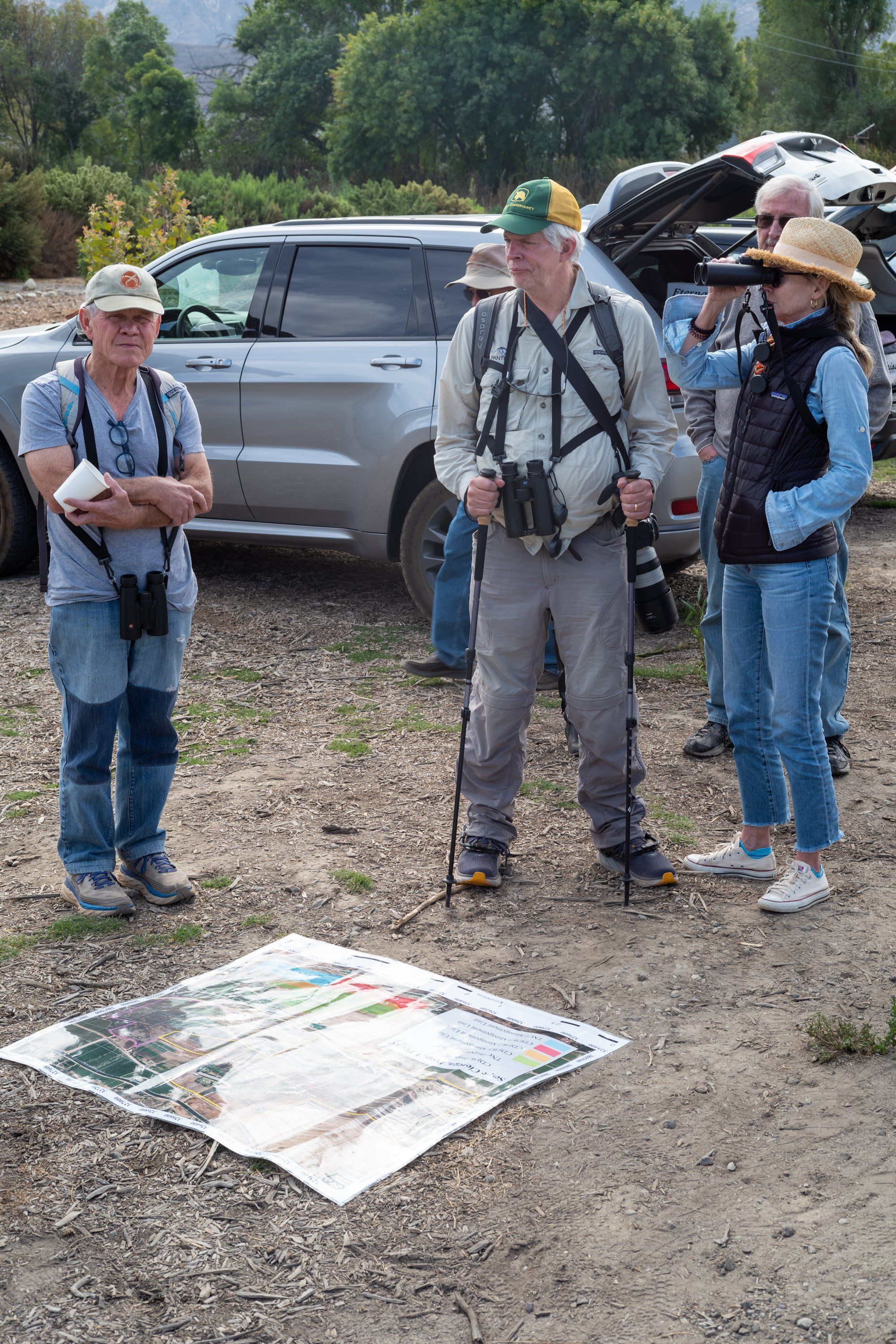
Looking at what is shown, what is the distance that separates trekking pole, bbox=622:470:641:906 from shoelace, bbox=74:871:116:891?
5.21 feet

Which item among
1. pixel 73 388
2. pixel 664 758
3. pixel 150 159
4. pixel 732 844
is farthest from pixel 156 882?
pixel 150 159

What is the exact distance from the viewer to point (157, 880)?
3.97 metres

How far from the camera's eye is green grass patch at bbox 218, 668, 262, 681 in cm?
616

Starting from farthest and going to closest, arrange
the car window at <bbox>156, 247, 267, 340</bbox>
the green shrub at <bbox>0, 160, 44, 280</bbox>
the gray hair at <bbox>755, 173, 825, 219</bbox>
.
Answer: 1. the green shrub at <bbox>0, 160, 44, 280</bbox>
2. the car window at <bbox>156, 247, 267, 340</bbox>
3. the gray hair at <bbox>755, 173, 825, 219</bbox>

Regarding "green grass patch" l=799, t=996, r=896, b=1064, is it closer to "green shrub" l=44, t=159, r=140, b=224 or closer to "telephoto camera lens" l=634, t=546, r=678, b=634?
"telephoto camera lens" l=634, t=546, r=678, b=634

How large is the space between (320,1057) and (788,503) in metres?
1.95

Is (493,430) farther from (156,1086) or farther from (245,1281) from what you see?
(245,1281)

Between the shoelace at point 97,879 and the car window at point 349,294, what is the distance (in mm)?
3614

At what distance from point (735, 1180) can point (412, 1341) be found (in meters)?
0.77

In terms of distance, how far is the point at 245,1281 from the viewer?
237 cm

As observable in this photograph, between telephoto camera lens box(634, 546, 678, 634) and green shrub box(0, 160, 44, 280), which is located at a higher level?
green shrub box(0, 160, 44, 280)

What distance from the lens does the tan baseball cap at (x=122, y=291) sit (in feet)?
11.5

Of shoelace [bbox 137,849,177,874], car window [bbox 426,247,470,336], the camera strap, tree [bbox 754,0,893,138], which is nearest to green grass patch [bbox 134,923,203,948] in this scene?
shoelace [bbox 137,849,177,874]

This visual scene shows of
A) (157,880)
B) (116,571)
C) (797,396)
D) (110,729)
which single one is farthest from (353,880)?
(797,396)
